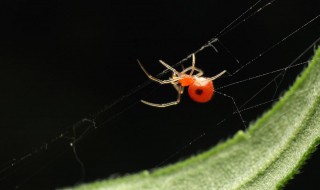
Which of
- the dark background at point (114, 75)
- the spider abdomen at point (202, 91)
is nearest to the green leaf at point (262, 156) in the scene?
the spider abdomen at point (202, 91)

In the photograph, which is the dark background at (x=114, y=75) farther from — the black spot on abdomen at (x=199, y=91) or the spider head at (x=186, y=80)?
the black spot on abdomen at (x=199, y=91)

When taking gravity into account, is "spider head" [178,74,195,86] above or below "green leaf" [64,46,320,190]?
above

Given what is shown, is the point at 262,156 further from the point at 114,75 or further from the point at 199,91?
the point at 114,75

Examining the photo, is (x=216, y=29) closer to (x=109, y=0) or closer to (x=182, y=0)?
(x=182, y=0)

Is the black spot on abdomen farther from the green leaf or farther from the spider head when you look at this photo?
the green leaf

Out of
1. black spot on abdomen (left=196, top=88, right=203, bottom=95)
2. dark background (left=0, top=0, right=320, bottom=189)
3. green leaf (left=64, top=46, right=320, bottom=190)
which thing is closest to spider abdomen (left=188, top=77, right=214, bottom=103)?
black spot on abdomen (left=196, top=88, right=203, bottom=95)

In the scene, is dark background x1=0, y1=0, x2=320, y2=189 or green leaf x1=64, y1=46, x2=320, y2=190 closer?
green leaf x1=64, y1=46, x2=320, y2=190

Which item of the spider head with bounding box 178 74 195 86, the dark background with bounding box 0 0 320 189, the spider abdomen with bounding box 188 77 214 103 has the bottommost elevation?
the spider abdomen with bounding box 188 77 214 103

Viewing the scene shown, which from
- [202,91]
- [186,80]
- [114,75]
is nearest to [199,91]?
[202,91]
